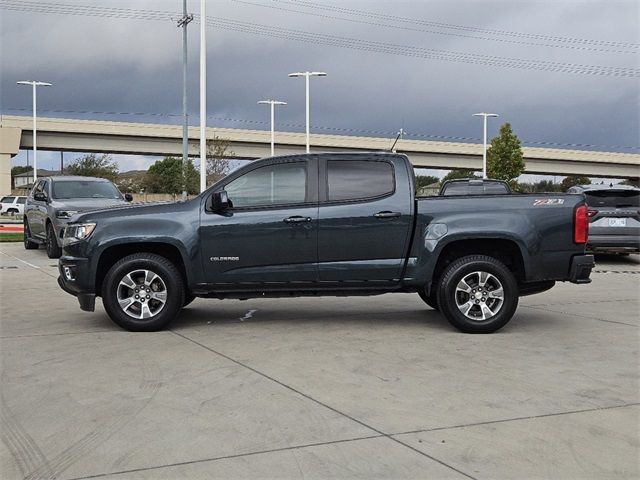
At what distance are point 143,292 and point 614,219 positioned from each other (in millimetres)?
11314

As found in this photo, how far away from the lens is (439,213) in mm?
7957

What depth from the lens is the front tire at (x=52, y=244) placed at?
1602cm

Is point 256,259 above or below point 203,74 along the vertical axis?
below

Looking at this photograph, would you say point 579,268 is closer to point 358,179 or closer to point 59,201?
point 358,179

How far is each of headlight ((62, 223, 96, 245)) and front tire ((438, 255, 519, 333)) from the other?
3884mm

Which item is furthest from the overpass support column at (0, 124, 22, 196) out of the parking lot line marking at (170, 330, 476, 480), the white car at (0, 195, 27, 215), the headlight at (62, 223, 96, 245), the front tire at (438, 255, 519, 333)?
the front tire at (438, 255, 519, 333)

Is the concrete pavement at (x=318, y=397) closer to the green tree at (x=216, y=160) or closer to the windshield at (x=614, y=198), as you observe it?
the windshield at (x=614, y=198)

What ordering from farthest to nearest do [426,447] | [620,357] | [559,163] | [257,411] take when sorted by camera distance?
[559,163] → [620,357] → [257,411] → [426,447]

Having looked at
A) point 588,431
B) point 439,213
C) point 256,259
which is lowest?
point 588,431

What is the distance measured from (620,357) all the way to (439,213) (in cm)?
234

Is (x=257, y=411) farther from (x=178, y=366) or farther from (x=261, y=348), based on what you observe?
(x=261, y=348)

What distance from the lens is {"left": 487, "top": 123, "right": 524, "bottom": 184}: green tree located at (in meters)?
67.1

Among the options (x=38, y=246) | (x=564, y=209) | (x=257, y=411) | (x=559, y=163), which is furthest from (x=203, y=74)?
(x=559, y=163)

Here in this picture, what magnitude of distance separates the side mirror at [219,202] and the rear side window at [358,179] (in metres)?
1.12
